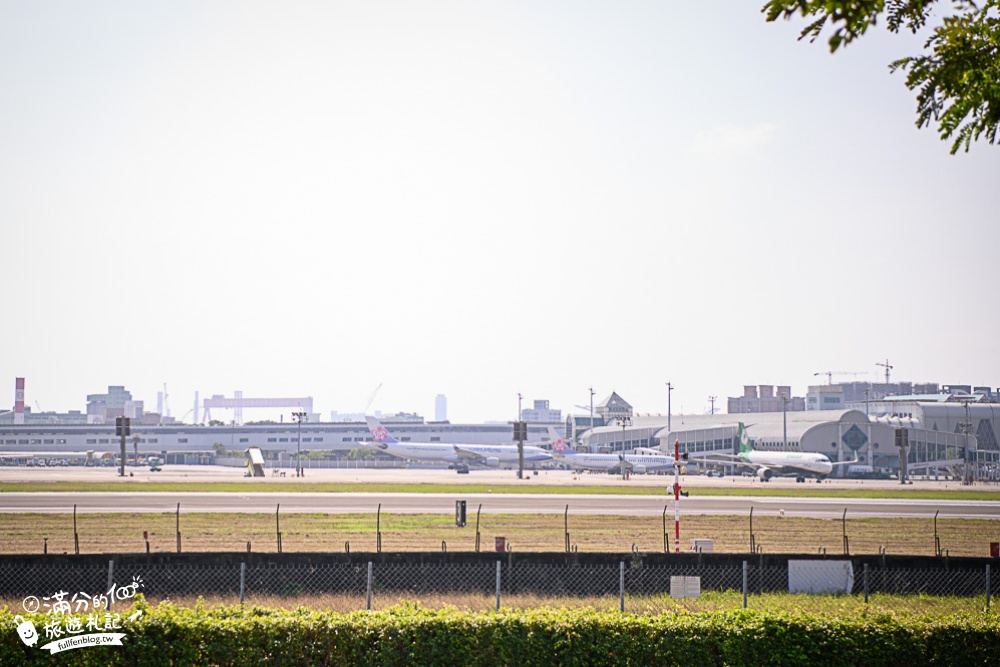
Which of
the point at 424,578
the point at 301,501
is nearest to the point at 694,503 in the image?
the point at 301,501

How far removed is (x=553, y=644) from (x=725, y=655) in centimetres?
231

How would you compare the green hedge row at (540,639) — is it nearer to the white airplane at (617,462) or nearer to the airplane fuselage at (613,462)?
the white airplane at (617,462)

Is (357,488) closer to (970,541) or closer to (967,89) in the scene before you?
(970,541)

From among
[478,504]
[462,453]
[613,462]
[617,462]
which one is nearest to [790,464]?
[617,462]

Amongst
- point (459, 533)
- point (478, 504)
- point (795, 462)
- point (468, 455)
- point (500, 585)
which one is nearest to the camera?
point (500, 585)

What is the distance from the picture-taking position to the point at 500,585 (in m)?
22.1

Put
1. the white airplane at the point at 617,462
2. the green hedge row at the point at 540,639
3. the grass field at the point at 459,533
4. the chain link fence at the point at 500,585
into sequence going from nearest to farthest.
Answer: the green hedge row at the point at 540,639, the chain link fence at the point at 500,585, the grass field at the point at 459,533, the white airplane at the point at 617,462

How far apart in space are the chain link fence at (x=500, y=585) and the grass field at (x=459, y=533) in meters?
6.04

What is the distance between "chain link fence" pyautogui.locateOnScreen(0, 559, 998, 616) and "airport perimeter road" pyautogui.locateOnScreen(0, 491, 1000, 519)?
2340cm

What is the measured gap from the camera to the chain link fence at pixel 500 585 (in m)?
21.4

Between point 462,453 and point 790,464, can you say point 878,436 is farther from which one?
point 462,453

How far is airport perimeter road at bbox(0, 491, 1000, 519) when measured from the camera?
4788cm

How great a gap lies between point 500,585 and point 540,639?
1087cm

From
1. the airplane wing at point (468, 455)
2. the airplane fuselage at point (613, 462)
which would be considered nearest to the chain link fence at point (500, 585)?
the airplane fuselage at point (613, 462)
